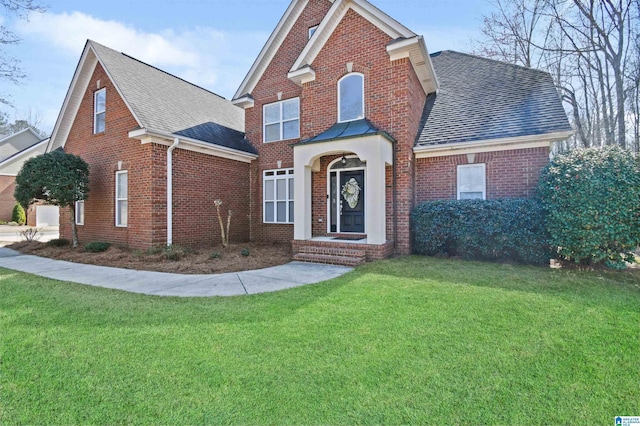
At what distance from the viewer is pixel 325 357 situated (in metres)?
3.12

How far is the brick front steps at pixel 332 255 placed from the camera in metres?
8.13

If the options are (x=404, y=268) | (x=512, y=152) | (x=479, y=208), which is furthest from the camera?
(x=512, y=152)

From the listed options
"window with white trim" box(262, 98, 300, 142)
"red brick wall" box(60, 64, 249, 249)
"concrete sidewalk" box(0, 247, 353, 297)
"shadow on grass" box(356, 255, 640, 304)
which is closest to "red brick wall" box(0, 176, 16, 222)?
"red brick wall" box(60, 64, 249, 249)

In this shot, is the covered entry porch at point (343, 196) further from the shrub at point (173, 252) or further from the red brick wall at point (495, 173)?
the shrub at point (173, 252)

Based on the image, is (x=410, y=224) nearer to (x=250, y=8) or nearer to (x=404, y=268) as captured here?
(x=404, y=268)

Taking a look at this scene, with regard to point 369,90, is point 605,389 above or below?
below

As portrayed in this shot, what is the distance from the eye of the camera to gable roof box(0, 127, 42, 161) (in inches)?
1061

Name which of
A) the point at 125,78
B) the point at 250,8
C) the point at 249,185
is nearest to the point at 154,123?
the point at 125,78

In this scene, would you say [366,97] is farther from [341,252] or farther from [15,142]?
[15,142]

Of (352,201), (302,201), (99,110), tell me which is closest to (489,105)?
(352,201)

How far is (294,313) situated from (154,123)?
27.5 ft

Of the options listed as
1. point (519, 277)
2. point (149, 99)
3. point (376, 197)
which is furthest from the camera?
point (149, 99)

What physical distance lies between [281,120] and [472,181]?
24.5ft

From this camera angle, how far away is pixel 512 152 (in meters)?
8.98
